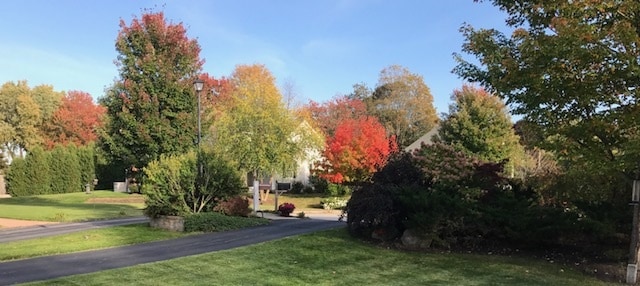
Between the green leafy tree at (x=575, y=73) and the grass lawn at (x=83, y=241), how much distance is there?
832 centimetres

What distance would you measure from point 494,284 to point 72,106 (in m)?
55.2

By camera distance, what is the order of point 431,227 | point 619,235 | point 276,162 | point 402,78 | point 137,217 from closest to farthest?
point 619,235, point 431,227, point 137,217, point 276,162, point 402,78

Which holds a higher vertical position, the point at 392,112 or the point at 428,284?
the point at 392,112

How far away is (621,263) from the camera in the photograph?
8.38 metres

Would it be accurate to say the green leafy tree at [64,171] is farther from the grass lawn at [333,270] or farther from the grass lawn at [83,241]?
the grass lawn at [333,270]

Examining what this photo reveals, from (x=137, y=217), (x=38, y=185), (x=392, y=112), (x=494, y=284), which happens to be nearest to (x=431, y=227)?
(x=494, y=284)

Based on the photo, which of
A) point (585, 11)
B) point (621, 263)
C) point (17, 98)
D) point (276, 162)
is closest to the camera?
point (585, 11)

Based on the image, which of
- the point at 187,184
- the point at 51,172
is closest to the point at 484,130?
the point at 187,184

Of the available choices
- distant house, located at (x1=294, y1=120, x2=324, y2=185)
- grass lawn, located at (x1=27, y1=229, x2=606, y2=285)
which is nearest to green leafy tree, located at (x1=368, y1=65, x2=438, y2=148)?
distant house, located at (x1=294, y1=120, x2=324, y2=185)

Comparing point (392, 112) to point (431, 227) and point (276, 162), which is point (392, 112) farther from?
point (431, 227)

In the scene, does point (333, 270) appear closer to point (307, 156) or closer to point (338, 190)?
point (307, 156)

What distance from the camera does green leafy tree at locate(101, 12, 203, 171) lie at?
779 inches

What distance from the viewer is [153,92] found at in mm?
19750

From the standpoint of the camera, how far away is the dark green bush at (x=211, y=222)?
44.2 feet
